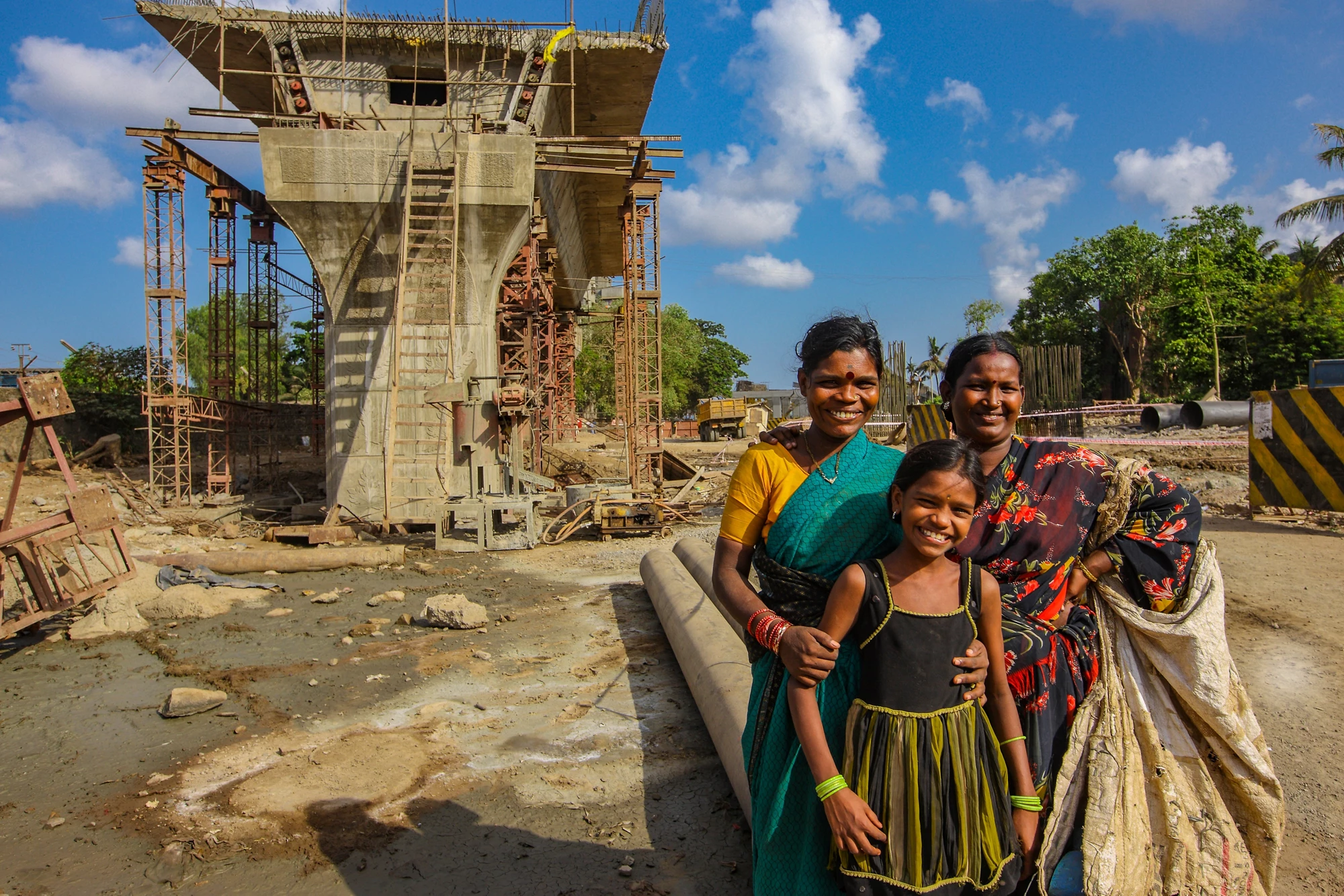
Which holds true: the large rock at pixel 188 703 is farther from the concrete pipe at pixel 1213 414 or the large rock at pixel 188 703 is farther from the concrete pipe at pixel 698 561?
the concrete pipe at pixel 1213 414

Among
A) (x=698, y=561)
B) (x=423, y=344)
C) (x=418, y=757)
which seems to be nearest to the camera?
(x=418, y=757)

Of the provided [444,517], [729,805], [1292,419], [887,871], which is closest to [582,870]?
[729,805]

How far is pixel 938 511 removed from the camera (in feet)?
5.73

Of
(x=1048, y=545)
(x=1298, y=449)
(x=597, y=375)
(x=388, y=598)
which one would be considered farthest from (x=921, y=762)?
(x=597, y=375)

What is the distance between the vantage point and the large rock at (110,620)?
6695mm

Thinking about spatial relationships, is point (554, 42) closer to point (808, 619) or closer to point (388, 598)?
point (388, 598)

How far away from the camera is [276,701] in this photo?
204 inches

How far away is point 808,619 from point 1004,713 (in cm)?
53

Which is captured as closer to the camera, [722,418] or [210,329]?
[210,329]

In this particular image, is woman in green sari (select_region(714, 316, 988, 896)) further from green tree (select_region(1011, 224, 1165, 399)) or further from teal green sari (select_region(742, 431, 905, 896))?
green tree (select_region(1011, 224, 1165, 399))

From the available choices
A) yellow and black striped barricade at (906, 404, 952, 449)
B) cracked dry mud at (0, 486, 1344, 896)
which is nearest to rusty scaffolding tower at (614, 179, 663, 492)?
yellow and black striped barricade at (906, 404, 952, 449)

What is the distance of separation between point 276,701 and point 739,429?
107 feet

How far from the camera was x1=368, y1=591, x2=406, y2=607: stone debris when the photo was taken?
7875 millimetres

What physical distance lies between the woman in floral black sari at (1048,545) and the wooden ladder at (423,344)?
12.1m
